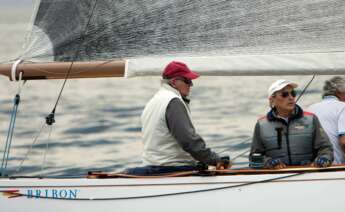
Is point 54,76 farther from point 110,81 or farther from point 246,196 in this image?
Answer: point 110,81

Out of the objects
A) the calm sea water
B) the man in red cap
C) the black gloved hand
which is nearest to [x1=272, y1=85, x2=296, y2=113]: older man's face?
the black gloved hand

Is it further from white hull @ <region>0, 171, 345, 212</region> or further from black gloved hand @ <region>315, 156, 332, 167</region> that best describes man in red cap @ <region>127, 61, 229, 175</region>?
black gloved hand @ <region>315, 156, 332, 167</region>

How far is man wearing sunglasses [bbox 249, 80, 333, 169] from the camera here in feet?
22.1

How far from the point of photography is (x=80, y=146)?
1514 centimetres

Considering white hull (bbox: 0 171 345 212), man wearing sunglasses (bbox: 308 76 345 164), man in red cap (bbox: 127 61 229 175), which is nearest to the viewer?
white hull (bbox: 0 171 345 212)

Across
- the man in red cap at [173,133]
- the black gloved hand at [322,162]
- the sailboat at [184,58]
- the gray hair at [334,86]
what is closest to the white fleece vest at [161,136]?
the man in red cap at [173,133]

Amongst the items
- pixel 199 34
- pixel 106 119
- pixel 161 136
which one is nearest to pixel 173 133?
pixel 161 136

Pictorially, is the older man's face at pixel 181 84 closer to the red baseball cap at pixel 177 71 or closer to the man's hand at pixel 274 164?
the red baseball cap at pixel 177 71

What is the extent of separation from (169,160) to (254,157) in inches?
19.8

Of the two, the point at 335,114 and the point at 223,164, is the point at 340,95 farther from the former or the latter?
the point at 223,164

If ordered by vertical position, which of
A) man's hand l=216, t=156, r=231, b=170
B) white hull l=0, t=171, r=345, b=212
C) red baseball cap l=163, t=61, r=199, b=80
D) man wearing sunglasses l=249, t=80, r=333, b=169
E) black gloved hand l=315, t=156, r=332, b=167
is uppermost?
red baseball cap l=163, t=61, r=199, b=80

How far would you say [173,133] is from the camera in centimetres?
672

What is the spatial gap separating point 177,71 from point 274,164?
78 cm

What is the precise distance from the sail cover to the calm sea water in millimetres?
1371
